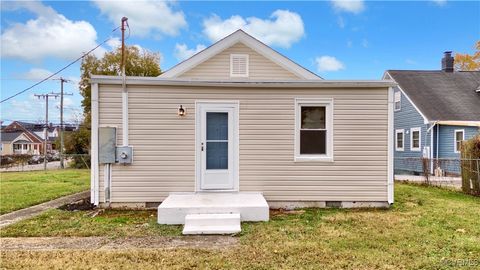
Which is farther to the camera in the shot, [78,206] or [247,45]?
[247,45]

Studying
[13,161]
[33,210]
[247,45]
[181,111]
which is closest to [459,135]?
[247,45]

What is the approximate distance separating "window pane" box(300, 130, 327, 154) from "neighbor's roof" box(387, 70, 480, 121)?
10.9 meters

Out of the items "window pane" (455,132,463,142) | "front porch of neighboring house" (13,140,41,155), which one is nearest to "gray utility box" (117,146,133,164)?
"window pane" (455,132,463,142)

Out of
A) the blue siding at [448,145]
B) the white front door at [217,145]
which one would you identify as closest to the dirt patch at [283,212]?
the white front door at [217,145]

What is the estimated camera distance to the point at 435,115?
1578 centimetres

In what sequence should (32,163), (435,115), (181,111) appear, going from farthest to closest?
1. (32,163)
2. (435,115)
3. (181,111)

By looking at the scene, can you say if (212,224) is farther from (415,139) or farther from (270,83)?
(415,139)

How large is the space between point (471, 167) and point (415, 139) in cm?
847

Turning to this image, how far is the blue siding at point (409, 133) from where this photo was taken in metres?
16.2

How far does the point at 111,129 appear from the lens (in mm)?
6668

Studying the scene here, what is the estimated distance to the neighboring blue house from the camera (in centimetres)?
1508

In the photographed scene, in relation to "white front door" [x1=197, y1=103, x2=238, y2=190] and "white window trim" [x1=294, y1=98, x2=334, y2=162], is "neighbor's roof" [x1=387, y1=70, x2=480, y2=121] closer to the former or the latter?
"white window trim" [x1=294, y1=98, x2=334, y2=162]

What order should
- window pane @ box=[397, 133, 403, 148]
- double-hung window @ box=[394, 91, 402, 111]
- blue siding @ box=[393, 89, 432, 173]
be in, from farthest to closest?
window pane @ box=[397, 133, 403, 148] < double-hung window @ box=[394, 91, 402, 111] < blue siding @ box=[393, 89, 432, 173]

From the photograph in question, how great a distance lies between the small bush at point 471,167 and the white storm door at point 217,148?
6.48 metres
